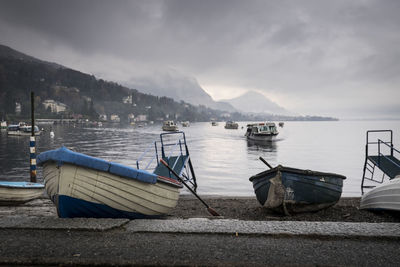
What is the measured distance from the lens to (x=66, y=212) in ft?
20.2

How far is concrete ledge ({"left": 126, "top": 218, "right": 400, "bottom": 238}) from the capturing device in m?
4.93

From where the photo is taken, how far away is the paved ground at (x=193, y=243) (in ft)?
12.8

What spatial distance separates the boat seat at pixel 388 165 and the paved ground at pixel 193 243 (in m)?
11.9

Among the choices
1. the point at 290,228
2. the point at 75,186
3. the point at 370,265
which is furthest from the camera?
the point at 75,186

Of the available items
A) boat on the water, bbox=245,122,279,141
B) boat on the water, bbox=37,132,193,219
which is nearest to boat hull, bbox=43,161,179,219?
boat on the water, bbox=37,132,193,219

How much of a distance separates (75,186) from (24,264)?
90.3 inches

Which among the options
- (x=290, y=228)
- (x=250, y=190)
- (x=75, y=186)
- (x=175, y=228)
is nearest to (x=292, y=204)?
(x=290, y=228)

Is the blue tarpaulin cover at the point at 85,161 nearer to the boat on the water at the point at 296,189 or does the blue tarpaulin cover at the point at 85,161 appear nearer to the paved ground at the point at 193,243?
the paved ground at the point at 193,243

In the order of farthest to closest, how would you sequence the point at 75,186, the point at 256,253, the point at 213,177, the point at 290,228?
the point at 213,177 < the point at 75,186 < the point at 290,228 < the point at 256,253

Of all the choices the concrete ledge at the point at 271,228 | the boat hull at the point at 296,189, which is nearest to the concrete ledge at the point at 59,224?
the concrete ledge at the point at 271,228

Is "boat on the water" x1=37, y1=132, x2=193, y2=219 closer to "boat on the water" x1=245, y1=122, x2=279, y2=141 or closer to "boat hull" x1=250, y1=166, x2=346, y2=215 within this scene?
"boat hull" x1=250, y1=166, x2=346, y2=215

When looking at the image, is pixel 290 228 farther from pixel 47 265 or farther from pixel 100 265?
pixel 47 265

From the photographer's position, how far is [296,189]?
27.7ft

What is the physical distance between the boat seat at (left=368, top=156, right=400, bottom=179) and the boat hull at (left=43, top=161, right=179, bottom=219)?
13.9 meters
